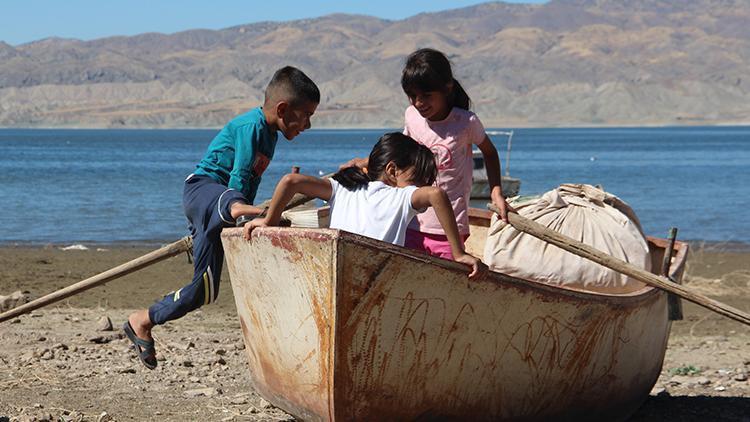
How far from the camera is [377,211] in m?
4.88

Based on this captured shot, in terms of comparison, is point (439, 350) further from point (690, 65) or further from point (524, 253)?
point (690, 65)

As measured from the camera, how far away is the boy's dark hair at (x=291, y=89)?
540 cm

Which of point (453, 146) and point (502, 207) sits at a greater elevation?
point (453, 146)

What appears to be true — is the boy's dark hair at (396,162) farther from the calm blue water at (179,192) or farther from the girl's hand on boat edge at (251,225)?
the calm blue water at (179,192)

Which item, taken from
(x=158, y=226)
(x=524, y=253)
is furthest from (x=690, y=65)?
(x=524, y=253)

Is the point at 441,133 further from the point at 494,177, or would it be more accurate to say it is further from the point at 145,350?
the point at 145,350

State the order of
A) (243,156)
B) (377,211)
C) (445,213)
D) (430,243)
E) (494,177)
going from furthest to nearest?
(494,177)
(430,243)
(243,156)
(377,211)
(445,213)

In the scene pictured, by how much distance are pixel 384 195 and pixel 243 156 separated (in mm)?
845

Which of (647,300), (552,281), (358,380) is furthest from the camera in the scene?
(552,281)

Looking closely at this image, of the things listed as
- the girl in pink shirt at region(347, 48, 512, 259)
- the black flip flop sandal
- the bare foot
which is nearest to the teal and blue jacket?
the girl in pink shirt at region(347, 48, 512, 259)

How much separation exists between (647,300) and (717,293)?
6683 millimetres

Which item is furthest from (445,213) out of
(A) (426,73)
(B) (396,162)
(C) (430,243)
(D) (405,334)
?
(A) (426,73)

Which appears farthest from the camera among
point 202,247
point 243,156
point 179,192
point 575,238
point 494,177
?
point 179,192

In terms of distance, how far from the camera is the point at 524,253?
6.42 m
